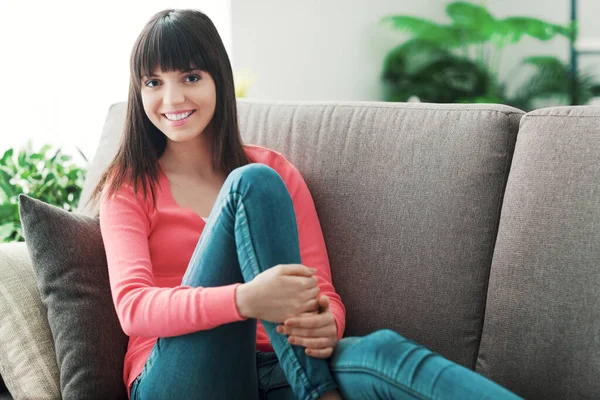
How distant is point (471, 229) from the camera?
4.66 ft

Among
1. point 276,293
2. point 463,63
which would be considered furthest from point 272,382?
point 463,63

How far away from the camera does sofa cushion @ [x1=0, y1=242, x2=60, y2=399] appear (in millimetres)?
1398

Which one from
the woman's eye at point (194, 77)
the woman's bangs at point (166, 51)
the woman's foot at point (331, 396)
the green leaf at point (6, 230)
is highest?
the woman's bangs at point (166, 51)

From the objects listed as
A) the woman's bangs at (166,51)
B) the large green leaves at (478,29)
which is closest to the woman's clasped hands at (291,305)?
the woman's bangs at (166,51)

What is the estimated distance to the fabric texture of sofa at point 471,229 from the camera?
1.29 m

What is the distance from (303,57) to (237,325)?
2.79m

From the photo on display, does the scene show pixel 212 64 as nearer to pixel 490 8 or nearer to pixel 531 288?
pixel 531 288

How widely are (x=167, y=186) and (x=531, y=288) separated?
0.75m

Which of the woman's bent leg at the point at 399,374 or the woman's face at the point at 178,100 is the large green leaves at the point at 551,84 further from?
the woman's bent leg at the point at 399,374

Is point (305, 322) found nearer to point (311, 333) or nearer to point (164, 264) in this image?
point (311, 333)

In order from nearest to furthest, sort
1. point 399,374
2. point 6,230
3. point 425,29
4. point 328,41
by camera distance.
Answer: point 399,374 < point 6,230 < point 328,41 < point 425,29

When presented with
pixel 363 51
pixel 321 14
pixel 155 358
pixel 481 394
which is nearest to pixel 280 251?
pixel 155 358

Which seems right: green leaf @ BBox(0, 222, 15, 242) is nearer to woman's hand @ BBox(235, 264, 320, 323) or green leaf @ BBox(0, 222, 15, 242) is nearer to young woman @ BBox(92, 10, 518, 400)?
young woman @ BBox(92, 10, 518, 400)

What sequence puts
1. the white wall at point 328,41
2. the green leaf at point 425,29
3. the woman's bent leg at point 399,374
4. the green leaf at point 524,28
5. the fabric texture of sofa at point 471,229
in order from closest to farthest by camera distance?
the woman's bent leg at point 399,374 < the fabric texture of sofa at point 471,229 < the white wall at point 328,41 < the green leaf at point 425,29 < the green leaf at point 524,28
